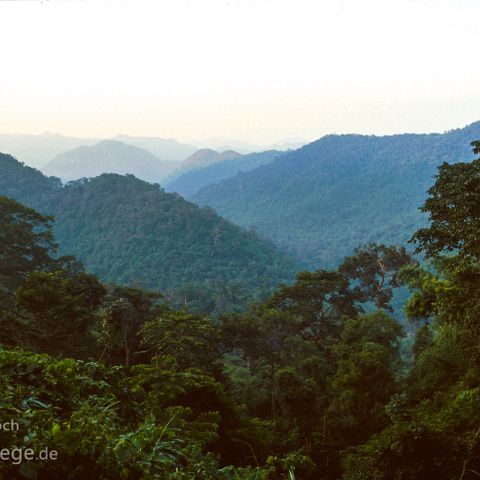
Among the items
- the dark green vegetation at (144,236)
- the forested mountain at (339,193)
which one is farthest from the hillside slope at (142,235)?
the forested mountain at (339,193)

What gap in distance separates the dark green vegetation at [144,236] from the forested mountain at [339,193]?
1234 inches

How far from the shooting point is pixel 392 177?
16238 cm

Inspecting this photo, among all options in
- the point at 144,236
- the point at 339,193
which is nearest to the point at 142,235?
the point at 144,236

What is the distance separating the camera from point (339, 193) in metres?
156

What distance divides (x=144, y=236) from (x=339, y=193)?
100 m

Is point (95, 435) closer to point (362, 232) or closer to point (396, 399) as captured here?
point (396, 399)

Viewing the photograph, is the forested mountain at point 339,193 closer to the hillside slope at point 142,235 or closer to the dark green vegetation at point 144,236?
the dark green vegetation at point 144,236

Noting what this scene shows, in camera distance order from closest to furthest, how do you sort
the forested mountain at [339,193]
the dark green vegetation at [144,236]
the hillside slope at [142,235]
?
the dark green vegetation at [144,236] → the hillside slope at [142,235] → the forested mountain at [339,193]

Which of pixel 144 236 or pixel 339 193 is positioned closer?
pixel 144 236

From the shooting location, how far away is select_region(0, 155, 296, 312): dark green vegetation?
64750mm

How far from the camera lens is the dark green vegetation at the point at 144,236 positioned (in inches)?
2549

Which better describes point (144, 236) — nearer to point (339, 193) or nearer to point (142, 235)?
point (142, 235)

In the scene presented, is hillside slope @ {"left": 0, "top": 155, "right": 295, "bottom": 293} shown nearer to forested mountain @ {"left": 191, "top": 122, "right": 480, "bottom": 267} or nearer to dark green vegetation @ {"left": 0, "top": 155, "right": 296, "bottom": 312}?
dark green vegetation @ {"left": 0, "top": 155, "right": 296, "bottom": 312}

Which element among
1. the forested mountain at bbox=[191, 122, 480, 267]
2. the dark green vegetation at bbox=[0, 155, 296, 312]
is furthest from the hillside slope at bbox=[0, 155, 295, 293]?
the forested mountain at bbox=[191, 122, 480, 267]
